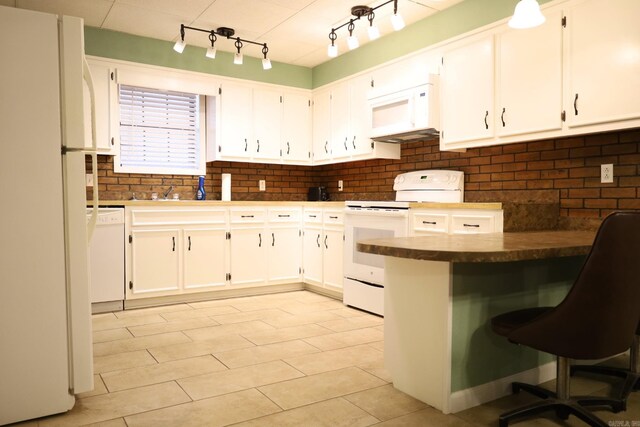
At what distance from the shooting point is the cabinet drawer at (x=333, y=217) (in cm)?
452

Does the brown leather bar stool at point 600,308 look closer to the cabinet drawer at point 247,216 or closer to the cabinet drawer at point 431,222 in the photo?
the cabinet drawer at point 431,222

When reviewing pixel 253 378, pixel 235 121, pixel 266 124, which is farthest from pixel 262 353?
pixel 266 124

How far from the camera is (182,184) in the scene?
5.09m

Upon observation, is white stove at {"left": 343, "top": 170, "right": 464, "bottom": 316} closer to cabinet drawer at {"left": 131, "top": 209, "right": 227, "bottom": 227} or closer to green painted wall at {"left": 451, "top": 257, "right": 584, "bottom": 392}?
cabinet drawer at {"left": 131, "top": 209, "right": 227, "bottom": 227}

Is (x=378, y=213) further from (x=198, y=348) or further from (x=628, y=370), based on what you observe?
(x=628, y=370)

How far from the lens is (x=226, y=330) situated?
354 cm

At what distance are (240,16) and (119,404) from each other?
10.6ft

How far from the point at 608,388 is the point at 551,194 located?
143 centimetres

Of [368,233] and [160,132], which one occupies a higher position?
[160,132]

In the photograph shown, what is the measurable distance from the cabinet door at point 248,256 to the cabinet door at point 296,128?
1.06 metres

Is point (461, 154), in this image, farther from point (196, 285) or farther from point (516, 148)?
point (196, 285)

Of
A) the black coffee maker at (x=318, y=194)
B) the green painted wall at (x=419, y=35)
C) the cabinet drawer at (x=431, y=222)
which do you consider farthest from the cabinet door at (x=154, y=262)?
the green painted wall at (x=419, y=35)

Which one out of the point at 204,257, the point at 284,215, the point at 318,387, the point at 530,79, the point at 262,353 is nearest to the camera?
the point at 318,387

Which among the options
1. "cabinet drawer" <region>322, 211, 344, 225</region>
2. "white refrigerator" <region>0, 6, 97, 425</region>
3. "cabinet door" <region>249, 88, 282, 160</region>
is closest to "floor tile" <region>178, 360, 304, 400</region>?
"white refrigerator" <region>0, 6, 97, 425</region>
